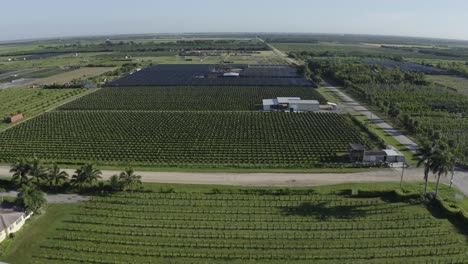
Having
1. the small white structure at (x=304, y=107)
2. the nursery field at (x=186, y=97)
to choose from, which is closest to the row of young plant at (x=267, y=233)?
the small white structure at (x=304, y=107)

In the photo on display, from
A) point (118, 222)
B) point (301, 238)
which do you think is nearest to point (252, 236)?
point (301, 238)

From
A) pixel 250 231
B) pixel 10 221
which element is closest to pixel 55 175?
pixel 10 221

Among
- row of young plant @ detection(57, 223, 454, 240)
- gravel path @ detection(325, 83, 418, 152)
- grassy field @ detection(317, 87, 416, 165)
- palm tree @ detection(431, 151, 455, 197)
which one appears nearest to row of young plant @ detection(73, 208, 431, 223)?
row of young plant @ detection(57, 223, 454, 240)

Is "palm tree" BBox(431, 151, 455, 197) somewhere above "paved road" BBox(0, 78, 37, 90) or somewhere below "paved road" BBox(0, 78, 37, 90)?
above

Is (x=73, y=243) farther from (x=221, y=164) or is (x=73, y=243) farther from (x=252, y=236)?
(x=221, y=164)

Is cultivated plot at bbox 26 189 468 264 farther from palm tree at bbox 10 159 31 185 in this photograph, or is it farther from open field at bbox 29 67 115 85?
open field at bbox 29 67 115 85

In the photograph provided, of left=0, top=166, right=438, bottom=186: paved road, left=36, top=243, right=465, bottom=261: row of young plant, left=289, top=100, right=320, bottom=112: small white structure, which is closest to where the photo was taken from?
left=36, top=243, right=465, bottom=261: row of young plant
